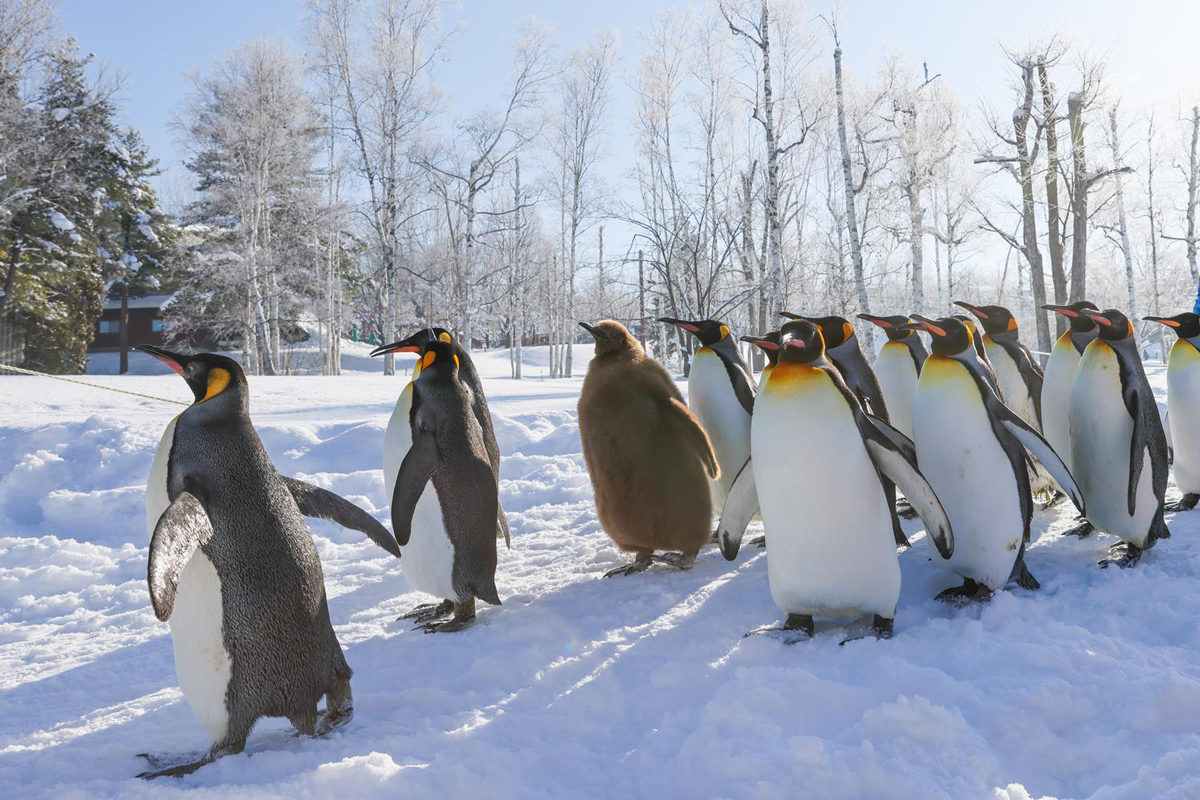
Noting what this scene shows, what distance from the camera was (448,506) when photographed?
3.01m

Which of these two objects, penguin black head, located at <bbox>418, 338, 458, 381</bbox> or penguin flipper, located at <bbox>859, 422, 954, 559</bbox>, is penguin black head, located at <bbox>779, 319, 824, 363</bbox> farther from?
penguin black head, located at <bbox>418, 338, 458, 381</bbox>

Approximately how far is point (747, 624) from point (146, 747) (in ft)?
6.28

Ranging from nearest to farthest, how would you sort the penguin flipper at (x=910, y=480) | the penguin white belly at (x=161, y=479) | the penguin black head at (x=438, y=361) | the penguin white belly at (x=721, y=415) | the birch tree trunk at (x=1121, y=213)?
the penguin white belly at (x=161, y=479) → the penguin flipper at (x=910, y=480) → the penguin black head at (x=438, y=361) → the penguin white belly at (x=721, y=415) → the birch tree trunk at (x=1121, y=213)

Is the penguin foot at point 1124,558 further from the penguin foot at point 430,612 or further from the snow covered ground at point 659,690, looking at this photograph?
the penguin foot at point 430,612

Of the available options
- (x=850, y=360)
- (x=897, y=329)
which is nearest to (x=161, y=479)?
(x=850, y=360)

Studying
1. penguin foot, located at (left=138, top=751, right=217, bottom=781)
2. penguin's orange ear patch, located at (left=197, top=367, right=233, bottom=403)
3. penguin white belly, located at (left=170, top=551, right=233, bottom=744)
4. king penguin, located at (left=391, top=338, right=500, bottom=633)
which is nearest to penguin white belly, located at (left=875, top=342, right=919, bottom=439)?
king penguin, located at (left=391, top=338, right=500, bottom=633)

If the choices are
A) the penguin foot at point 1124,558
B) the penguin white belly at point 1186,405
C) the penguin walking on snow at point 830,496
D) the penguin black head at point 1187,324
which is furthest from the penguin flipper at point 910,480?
the penguin black head at point 1187,324

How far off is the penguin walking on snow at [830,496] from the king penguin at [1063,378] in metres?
1.51

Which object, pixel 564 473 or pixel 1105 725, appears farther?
pixel 564 473

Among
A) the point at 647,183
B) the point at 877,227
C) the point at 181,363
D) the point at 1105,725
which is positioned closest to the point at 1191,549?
the point at 1105,725

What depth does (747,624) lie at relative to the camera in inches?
111

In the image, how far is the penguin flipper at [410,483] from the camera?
287cm

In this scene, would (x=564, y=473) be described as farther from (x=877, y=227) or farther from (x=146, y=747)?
(x=877, y=227)

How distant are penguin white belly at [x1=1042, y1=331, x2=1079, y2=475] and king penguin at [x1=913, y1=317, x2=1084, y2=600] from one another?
901 millimetres
